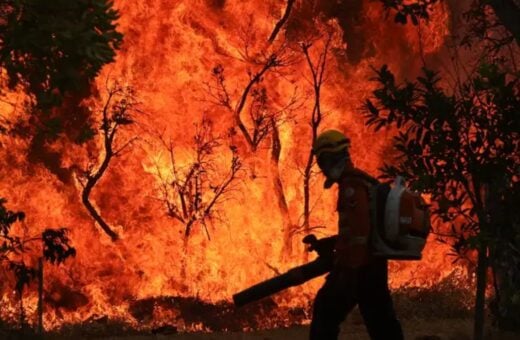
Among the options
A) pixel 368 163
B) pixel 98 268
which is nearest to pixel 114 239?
pixel 98 268

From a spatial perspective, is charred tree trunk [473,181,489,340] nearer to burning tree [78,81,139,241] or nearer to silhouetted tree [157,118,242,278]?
silhouetted tree [157,118,242,278]

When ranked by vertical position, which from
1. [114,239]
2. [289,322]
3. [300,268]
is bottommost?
[300,268]

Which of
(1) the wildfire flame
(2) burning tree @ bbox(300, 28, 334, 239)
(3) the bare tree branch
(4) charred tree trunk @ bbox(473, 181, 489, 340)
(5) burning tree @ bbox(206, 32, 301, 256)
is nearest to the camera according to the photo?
(4) charred tree trunk @ bbox(473, 181, 489, 340)

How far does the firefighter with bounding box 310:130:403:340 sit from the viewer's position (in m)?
6.54

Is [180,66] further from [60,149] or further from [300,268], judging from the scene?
[300,268]

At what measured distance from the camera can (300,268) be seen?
666 cm

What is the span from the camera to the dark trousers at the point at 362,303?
668 cm

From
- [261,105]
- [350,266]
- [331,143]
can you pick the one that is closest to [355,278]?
[350,266]

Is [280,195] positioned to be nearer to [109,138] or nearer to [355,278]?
[109,138]

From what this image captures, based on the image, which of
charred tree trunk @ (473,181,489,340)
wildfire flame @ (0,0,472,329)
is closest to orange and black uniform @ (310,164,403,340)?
charred tree trunk @ (473,181,489,340)

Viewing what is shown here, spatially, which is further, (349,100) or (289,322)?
(349,100)

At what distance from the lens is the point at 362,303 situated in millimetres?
6773

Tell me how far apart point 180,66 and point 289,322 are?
5057 mm

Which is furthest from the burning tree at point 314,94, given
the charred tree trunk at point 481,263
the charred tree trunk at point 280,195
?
the charred tree trunk at point 481,263
